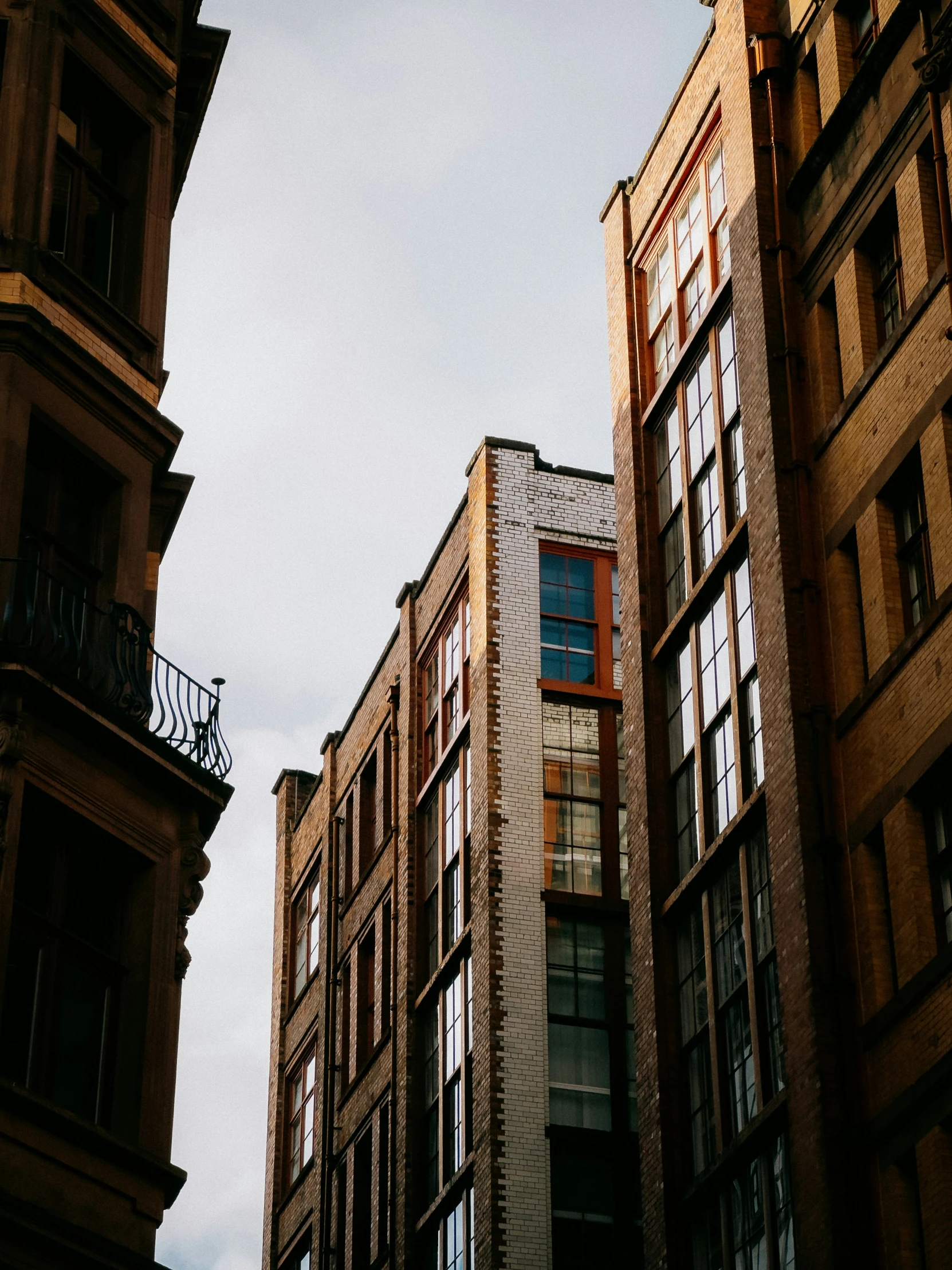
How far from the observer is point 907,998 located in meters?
26.4

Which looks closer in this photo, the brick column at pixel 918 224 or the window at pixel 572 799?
the brick column at pixel 918 224

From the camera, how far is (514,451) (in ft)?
148

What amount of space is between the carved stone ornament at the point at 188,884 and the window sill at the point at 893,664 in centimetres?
855

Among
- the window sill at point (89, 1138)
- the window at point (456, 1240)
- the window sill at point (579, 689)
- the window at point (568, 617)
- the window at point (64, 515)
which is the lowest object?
the window sill at point (89, 1138)

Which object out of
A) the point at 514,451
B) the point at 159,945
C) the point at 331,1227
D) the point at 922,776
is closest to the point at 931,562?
the point at 922,776

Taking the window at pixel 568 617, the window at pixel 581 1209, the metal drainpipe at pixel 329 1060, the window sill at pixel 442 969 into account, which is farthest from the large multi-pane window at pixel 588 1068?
the metal drainpipe at pixel 329 1060

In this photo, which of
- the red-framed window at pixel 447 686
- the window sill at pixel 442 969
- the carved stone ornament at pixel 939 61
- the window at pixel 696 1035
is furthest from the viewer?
the red-framed window at pixel 447 686

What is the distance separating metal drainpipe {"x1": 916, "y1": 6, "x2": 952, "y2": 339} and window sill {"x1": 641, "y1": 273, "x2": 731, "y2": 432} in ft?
20.1

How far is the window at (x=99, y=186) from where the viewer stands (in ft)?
92.5

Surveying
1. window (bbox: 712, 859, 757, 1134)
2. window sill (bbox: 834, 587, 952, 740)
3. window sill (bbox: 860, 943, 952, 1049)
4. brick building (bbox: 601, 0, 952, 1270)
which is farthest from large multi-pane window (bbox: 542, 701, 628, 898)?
window sill (bbox: 860, 943, 952, 1049)

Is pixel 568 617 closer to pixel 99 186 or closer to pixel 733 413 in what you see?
pixel 733 413

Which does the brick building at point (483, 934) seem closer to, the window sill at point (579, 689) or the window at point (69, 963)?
the window sill at point (579, 689)

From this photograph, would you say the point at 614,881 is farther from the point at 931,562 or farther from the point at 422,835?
the point at 931,562

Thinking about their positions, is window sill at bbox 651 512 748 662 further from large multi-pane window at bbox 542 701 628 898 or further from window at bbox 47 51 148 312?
window at bbox 47 51 148 312
